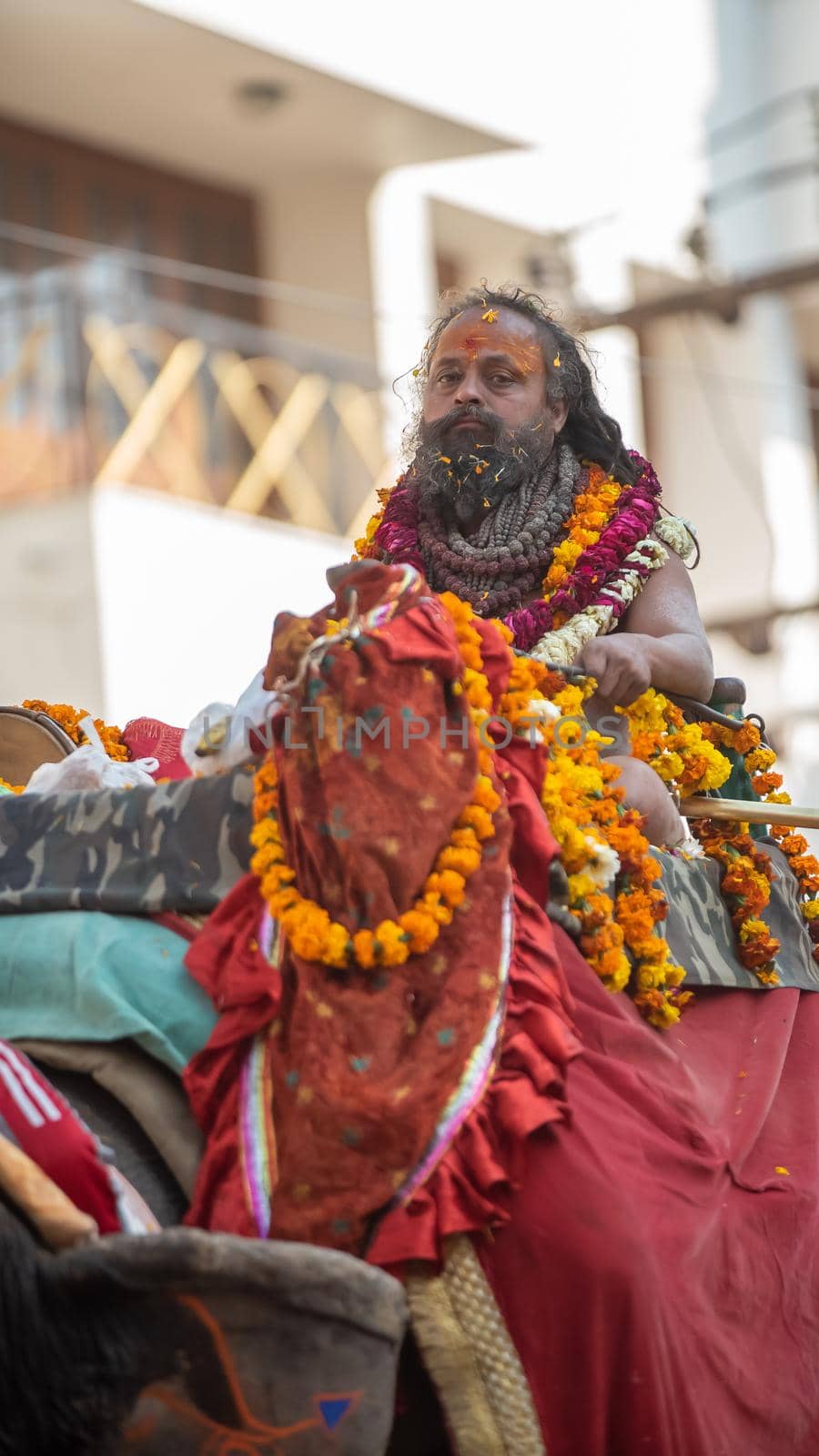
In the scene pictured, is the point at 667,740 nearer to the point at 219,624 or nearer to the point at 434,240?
the point at 219,624

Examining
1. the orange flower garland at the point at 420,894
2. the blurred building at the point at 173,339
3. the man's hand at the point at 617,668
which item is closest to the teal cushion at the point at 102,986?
the orange flower garland at the point at 420,894

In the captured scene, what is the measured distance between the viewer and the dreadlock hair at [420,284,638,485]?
4629mm

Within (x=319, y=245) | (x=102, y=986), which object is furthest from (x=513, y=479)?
(x=319, y=245)

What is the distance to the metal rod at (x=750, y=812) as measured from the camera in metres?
3.90

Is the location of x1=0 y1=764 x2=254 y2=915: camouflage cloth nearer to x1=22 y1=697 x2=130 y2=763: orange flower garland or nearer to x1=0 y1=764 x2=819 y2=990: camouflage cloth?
x1=0 y1=764 x2=819 y2=990: camouflage cloth

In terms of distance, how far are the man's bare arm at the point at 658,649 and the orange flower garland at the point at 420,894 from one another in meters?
0.71

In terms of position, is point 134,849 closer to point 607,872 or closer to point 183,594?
point 607,872

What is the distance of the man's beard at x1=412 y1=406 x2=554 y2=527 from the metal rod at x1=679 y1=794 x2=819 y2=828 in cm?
83

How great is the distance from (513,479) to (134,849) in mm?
1545

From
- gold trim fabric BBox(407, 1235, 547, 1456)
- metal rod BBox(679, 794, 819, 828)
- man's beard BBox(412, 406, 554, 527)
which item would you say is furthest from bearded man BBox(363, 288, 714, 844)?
gold trim fabric BBox(407, 1235, 547, 1456)

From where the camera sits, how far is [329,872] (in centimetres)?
298

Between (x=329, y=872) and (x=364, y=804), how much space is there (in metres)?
0.11

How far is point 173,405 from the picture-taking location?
36.7ft

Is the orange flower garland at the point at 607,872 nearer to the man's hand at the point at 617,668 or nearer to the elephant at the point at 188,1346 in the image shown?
the man's hand at the point at 617,668
